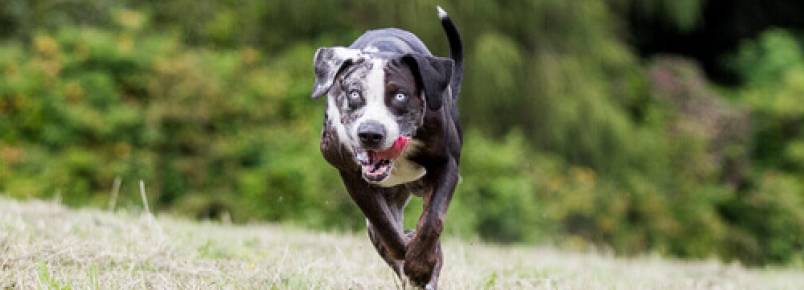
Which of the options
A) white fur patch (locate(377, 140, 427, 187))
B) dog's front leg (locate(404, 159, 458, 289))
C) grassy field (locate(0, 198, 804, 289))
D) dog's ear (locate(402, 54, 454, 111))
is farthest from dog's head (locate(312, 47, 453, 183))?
grassy field (locate(0, 198, 804, 289))

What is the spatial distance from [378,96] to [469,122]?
12.6 meters

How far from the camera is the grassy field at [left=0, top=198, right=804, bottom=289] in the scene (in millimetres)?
4293

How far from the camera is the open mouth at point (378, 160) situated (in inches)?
161

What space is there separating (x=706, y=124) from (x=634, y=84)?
1487mm

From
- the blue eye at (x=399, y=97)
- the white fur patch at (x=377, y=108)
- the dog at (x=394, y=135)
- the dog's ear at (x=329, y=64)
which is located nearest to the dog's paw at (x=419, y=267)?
the dog at (x=394, y=135)

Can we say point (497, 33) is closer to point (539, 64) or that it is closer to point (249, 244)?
point (539, 64)

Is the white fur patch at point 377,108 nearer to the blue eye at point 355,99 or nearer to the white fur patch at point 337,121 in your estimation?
the blue eye at point 355,99

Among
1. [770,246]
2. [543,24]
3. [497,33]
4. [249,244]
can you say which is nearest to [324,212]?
[497,33]

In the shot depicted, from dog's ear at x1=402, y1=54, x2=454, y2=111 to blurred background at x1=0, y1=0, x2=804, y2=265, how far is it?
8.46 m

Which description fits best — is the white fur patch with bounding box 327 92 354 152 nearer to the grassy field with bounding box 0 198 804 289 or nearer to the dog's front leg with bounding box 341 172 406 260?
the dog's front leg with bounding box 341 172 406 260

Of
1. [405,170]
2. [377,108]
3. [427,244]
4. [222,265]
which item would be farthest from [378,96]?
[222,265]

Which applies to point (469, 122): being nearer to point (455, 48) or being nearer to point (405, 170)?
point (455, 48)

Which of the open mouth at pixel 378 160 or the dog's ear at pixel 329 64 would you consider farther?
the dog's ear at pixel 329 64

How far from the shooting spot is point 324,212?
13492 mm
